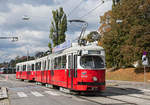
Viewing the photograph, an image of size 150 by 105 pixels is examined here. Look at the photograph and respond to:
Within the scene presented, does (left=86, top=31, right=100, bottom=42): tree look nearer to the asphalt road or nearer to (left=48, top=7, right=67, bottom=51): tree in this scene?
(left=48, top=7, right=67, bottom=51): tree

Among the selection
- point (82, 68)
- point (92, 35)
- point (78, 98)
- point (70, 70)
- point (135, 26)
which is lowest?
point (78, 98)

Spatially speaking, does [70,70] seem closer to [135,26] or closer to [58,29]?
[135,26]

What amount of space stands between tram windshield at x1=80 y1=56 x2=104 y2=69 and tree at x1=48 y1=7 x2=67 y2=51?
30.7m

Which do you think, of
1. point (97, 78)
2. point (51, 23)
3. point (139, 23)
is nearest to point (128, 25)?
point (139, 23)

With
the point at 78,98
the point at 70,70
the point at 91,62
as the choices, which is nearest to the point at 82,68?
the point at 91,62

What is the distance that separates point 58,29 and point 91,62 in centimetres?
3268

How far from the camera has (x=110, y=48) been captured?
161 ft

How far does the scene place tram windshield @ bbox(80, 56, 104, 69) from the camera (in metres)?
14.7

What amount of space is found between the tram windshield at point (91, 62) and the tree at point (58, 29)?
30672 mm

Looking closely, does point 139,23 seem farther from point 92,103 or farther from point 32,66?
point 92,103

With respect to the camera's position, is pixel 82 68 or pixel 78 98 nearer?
pixel 78 98

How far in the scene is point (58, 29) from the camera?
46.9 m

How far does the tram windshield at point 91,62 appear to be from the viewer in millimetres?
14727

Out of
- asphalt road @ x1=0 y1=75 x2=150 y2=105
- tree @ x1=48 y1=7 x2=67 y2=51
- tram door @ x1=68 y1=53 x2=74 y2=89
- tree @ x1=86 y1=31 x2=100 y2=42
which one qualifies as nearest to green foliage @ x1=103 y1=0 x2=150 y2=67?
tree @ x1=48 y1=7 x2=67 y2=51
